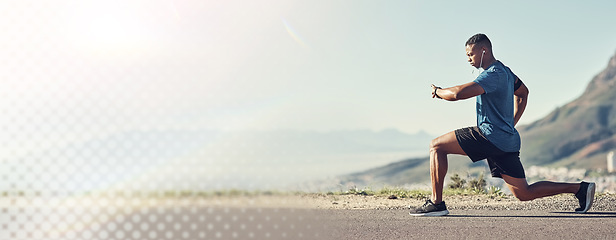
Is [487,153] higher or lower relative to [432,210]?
higher

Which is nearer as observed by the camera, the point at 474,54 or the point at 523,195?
the point at 523,195

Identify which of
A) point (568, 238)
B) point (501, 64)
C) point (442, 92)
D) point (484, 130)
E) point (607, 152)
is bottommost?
point (568, 238)

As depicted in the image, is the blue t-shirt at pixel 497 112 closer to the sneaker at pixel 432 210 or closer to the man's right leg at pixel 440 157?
the man's right leg at pixel 440 157

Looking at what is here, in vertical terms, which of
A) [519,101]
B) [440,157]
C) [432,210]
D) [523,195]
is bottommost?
[432,210]

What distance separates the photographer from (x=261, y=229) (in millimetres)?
4082

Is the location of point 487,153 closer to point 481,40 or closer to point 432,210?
point 432,210

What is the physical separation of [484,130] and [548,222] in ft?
3.39

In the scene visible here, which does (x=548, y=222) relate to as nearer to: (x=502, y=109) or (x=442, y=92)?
(x=502, y=109)

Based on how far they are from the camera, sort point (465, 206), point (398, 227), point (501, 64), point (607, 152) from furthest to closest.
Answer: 1. point (607, 152)
2. point (465, 206)
3. point (501, 64)
4. point (398, 227)

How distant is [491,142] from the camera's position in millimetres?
5309

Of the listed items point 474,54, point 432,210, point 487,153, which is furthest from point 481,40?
point 432,210

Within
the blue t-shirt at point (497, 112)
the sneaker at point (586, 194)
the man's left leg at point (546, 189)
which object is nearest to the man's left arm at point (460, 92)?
the blue t-shirt at point (497, 112)

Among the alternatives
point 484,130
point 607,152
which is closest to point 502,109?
point 484,130

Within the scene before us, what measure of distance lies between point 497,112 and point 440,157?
71 centimetres
